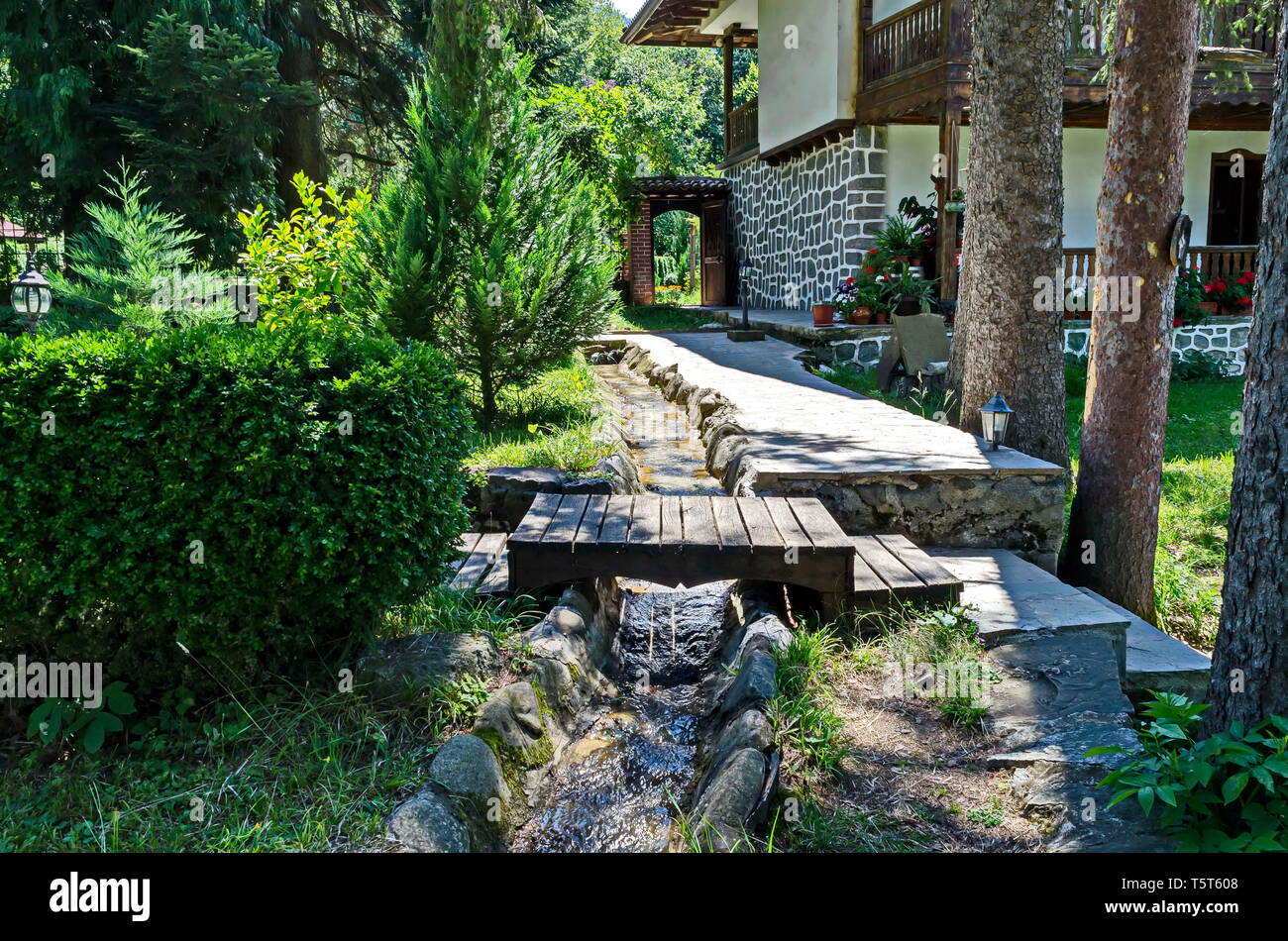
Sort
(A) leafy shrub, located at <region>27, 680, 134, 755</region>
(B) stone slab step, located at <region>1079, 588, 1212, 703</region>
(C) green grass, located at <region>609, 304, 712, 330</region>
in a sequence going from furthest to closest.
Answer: (C) green grass, located at <region>609, 304, 712, 330</region>, (B) stone slab step, located at <region>1079, 588, 1212, 703</region>, (A) leafy shrub, located at <region>27, 680, 134, 755</region>

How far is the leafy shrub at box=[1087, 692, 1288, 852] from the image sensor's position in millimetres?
2436

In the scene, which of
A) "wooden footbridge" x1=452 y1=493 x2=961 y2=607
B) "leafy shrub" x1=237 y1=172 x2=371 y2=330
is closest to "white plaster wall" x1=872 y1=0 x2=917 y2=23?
"leafy shrub" x1=237 y1=172 x2=371 y2=330

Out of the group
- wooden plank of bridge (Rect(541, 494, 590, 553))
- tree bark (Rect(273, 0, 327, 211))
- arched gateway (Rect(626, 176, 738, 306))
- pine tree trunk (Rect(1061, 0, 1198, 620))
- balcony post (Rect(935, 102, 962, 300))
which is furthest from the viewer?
arched gateway (Rect(626, 176, 738, 306))

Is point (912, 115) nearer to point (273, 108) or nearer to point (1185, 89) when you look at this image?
point (273, 108)

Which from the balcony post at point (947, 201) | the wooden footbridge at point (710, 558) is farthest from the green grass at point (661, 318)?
the wooden footbridge at point (710, 558)

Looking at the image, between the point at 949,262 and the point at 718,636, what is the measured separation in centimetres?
870

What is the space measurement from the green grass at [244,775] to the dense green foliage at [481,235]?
166 inches

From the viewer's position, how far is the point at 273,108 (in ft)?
35.8

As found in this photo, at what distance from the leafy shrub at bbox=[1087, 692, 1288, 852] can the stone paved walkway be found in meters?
2.84

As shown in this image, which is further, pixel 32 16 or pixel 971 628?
pixel 32 16

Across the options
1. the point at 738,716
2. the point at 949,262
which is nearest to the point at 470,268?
the point at 738,716

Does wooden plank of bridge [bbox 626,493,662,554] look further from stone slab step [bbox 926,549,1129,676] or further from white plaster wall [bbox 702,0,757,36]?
white plaster wall [bbox 702,0,757,36]

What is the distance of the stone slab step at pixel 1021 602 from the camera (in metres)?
4.12

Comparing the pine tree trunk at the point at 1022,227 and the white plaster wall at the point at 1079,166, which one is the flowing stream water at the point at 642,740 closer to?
the pine tree trunk at the point at 1022,227
